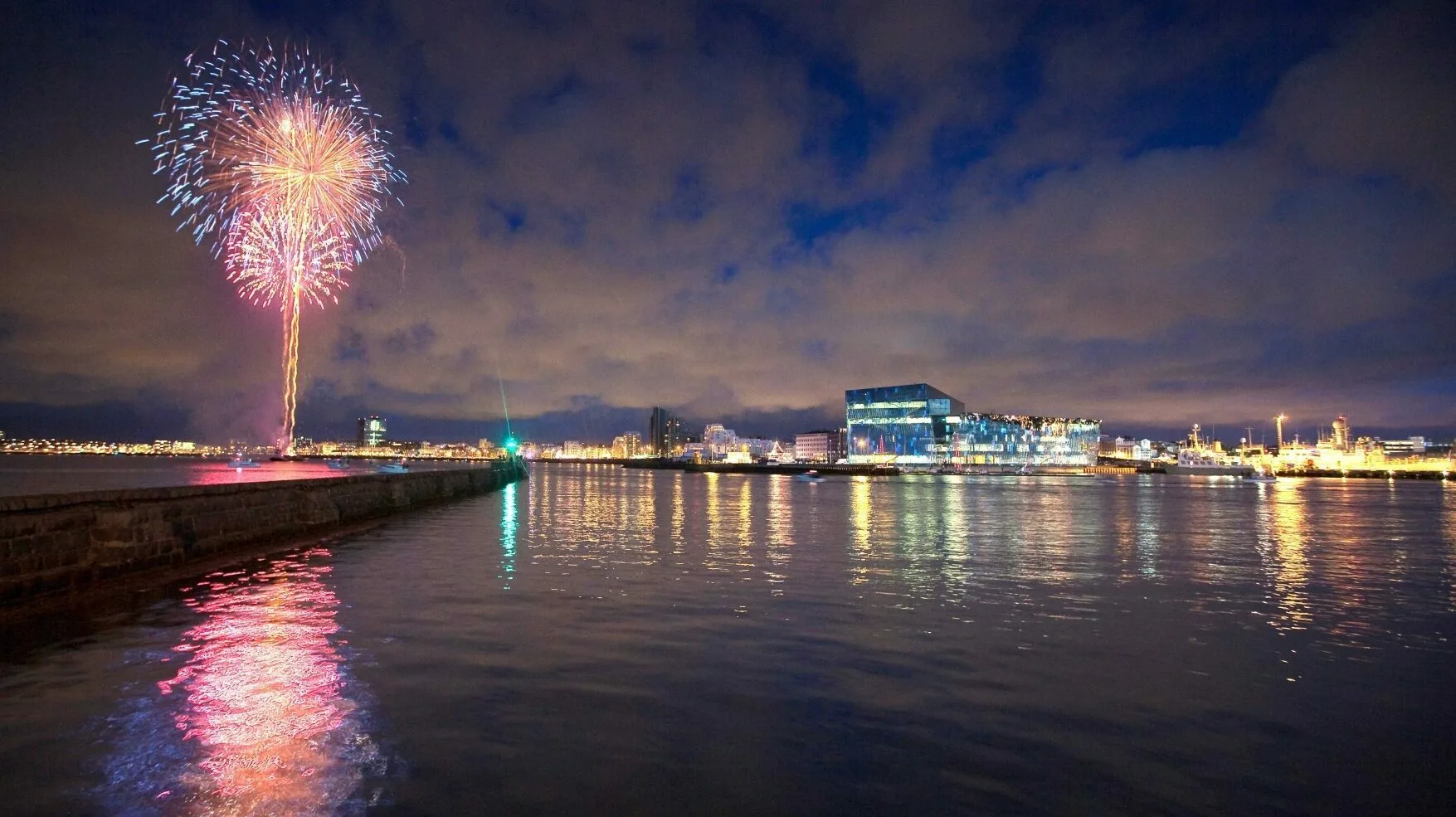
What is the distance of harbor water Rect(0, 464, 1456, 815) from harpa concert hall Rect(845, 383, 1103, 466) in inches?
6271

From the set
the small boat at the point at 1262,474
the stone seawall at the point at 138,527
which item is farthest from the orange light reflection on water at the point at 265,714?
the small boat at the point at 1262,474

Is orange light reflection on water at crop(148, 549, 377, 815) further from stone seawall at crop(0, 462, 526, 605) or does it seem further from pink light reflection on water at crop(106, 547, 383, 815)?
stone seawall at crop(0, 462, 526, 605)

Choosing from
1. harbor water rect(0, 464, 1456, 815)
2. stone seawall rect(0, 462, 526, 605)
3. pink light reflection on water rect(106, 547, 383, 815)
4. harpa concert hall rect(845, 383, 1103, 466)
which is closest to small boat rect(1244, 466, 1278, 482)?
harpa concert hall rect(845, 383, 1103, 466)

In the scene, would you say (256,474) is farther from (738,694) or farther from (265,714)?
(738,694)

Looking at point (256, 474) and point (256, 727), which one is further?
point (256, 474)

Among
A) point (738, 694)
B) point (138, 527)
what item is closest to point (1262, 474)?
point (738, 694)

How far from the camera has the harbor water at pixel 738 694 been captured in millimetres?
4781

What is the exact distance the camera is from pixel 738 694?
22.3ft

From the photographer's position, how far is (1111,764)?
5.25 meters

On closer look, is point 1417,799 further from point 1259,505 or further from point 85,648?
point 1259,505

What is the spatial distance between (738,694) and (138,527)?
39.4ft

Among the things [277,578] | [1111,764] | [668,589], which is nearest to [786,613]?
[668,589]

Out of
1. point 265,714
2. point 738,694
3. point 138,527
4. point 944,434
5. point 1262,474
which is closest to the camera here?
point 265,714

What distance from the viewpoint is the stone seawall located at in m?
10.3
